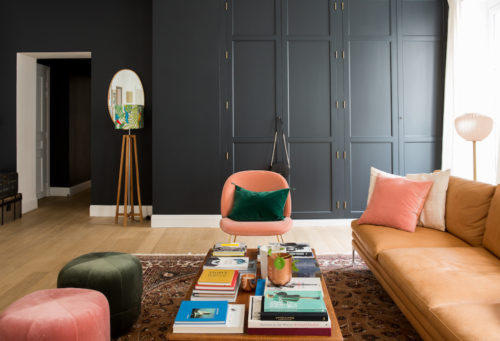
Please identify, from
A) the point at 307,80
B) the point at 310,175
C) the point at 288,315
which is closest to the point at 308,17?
the point at 307,80

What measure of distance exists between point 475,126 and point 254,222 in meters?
2.10

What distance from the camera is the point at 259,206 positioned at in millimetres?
3328

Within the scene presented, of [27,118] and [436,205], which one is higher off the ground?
[27,118]

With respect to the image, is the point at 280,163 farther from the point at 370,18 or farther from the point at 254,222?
the point at 370,18

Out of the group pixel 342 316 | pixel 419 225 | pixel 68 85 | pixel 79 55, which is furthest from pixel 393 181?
pixel 68 85

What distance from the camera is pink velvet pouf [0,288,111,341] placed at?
1568mm

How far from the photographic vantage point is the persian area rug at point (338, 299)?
A: 2188 mm

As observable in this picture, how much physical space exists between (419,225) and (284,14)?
2997 mm

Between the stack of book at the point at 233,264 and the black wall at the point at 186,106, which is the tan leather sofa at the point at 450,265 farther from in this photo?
the black wall at the point at 186,106

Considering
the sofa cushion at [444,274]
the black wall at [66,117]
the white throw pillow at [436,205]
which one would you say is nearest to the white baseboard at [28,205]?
the black wall at [66,117]

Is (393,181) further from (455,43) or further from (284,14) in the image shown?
(284,14)

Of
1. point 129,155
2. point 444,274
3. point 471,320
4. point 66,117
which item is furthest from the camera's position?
point 66,117

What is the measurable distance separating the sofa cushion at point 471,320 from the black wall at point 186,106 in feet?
10.9

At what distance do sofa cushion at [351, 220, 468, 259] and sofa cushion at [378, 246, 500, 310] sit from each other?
0.35ft
